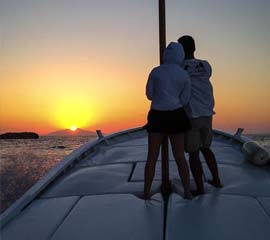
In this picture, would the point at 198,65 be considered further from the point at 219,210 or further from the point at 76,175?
the point at 76,175

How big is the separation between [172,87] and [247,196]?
130 centimetres

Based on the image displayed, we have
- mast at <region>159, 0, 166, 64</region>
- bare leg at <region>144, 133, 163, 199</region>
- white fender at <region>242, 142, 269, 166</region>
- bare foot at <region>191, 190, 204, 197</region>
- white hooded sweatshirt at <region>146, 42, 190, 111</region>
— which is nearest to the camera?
white hooded sweatshirt at <region>146, 42, 190, 111</region>

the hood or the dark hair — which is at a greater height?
the dark hair

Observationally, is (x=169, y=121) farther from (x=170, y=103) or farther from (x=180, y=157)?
(x=180, y=157)

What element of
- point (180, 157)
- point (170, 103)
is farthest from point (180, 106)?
point (180, 157)

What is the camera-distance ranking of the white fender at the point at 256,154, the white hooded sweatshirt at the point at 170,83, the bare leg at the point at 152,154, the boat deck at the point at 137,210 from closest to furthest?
the boat deck at the point at 137,210, the white hooded sweatshirt at the point at 170,83, the bare leg at the point at 152,154, the white fender at the point at 256,154

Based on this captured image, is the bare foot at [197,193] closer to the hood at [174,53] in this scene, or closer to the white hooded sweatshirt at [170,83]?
the white hooded sweatshirt at [170,83]

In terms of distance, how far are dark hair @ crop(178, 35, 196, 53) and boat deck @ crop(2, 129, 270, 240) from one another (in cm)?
144

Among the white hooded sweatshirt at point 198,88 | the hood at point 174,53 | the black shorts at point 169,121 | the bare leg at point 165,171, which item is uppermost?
the hood at point 174,53

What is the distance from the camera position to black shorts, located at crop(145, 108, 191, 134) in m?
3.79

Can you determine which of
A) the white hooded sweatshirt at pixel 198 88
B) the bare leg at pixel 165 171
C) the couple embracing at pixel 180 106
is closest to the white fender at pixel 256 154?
the couple embracing at pixel 180 106

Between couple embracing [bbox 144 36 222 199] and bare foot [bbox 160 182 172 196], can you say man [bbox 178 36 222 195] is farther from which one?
bare foot [bbox 160 182 172 196]

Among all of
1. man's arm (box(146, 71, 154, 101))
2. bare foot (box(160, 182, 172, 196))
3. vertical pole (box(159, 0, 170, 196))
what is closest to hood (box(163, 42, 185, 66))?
man's arm (box(146, 71, 154, 101))

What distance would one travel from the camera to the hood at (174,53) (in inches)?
150
